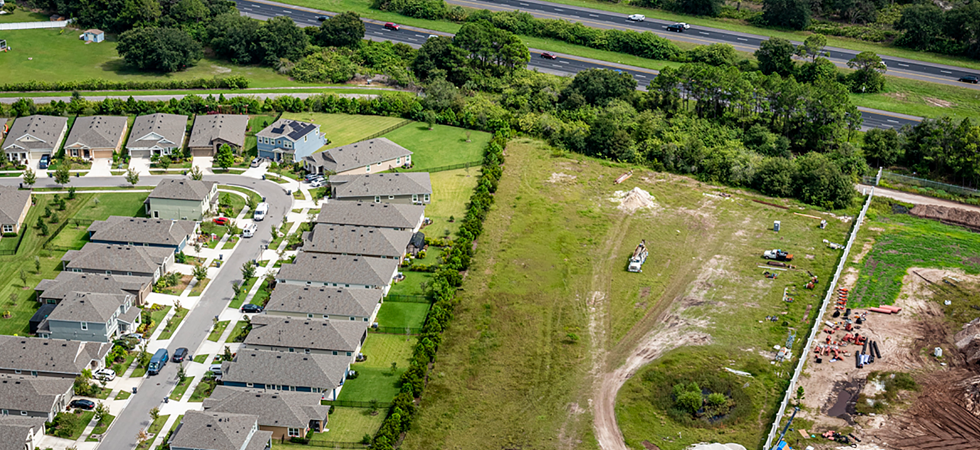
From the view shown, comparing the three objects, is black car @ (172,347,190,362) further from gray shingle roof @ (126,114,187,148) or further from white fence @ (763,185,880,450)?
white fence @ (763,185,880,450)

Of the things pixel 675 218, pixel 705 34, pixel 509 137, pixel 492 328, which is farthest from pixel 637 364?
pixel 705 34

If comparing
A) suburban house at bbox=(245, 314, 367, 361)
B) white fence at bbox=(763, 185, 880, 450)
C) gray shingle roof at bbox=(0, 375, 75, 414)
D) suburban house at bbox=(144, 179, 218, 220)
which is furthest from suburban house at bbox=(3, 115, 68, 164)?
white fence at bbox=(763, 185, 880, 450)

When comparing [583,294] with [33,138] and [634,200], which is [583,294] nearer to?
[634,200]

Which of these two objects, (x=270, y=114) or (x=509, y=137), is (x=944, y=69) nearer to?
(x=509, y=137)

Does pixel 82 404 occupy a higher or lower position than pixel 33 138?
lower

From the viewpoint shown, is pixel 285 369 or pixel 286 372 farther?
pixel 285 369

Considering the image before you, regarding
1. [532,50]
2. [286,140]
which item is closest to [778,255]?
[286,140]
